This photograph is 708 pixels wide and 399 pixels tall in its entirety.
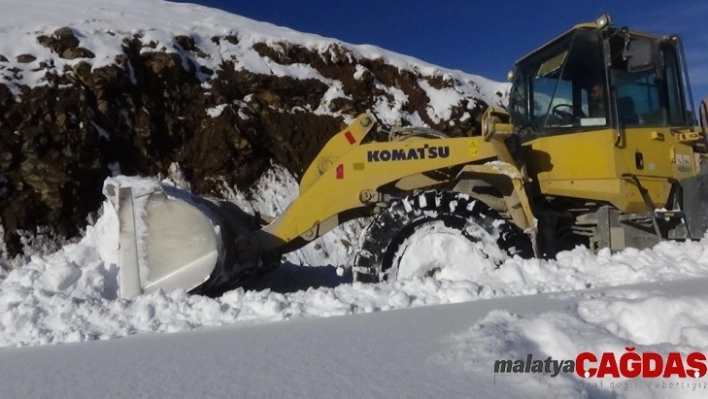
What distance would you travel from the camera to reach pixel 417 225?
16.9 feet

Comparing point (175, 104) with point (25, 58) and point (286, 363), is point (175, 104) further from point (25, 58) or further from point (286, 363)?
point (286, 363)

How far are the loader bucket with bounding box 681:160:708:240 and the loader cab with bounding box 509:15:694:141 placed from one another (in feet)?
1.95

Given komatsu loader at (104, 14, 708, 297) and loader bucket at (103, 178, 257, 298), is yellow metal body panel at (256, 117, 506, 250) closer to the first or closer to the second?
komatsu loader at (104, 14, 708, 297)

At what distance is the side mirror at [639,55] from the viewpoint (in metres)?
5.38

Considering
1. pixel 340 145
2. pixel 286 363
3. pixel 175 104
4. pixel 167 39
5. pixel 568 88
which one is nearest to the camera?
pixel 286 363

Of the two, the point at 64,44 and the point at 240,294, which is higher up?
the point at 64,44

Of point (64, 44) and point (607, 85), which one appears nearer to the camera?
point (607, 85)

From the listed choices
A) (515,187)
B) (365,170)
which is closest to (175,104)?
(365,170)

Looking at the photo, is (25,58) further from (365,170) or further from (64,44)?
(365,170)

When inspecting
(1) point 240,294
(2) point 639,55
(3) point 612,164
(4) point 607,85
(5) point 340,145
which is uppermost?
(2) point 639,55

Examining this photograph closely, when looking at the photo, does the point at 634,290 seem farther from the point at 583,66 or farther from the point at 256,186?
→ the point at 256,186

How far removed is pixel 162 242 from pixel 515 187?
2934 mm

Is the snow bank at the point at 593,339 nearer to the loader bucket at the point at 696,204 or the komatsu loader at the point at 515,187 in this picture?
the komatsu loader at the point at 515,187

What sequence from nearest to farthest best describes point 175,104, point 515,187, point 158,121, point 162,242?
point 162,242 → point 515,187 → point 158,121 → point 175,104
